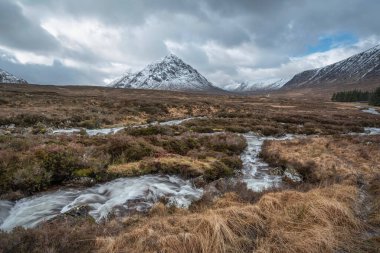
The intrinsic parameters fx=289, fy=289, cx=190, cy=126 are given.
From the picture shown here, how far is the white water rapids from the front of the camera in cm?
844

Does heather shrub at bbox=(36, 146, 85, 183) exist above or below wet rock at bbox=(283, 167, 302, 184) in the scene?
above

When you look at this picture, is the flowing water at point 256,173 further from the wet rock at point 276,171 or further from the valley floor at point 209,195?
the valley floor at point 209,195

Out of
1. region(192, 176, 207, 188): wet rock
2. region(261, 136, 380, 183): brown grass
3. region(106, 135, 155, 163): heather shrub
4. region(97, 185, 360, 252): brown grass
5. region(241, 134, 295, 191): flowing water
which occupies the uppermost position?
region(97, 185, 360, 252): brown grass

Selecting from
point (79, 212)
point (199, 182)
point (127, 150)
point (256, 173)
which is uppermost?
point (127, 150)

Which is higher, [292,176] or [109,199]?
[109,199]

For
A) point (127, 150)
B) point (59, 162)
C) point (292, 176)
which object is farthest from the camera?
point (127, 150)

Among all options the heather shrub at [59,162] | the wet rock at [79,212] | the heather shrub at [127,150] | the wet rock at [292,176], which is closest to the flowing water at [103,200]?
the wet rock at [79,212]

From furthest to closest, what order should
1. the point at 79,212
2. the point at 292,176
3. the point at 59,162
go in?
1. the point at 292,176
2. the point at 59,162
3. the point at 79,212

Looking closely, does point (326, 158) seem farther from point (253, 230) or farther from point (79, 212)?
point (79, 212)

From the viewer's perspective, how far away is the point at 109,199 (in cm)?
982

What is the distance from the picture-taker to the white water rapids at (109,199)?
332 inches

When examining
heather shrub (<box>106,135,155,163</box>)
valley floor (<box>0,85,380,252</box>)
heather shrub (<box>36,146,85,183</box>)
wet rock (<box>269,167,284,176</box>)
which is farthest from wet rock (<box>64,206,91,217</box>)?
wet rock (<box>269,167,284,176</box>)

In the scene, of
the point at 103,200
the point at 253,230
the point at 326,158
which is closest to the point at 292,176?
the point at 326,158

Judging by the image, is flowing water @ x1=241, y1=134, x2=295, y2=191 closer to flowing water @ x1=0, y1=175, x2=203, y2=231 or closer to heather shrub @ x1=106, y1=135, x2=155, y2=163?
flowing water @ x1=0, y1=175, x2=203, y2=231
